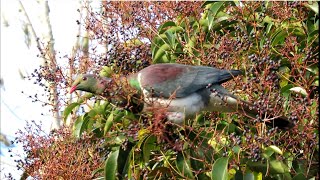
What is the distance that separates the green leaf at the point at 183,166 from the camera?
194 cm

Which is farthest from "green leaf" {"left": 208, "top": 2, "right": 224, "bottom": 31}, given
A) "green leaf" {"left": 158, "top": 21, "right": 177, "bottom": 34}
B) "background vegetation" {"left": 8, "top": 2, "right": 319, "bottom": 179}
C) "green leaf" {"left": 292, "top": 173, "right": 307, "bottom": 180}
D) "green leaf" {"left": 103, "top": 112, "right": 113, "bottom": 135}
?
"green leaf" {"left": 292, "top": 173, "right": 307, "bottom": 180}

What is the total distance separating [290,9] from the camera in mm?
2207

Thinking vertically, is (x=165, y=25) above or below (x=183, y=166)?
above

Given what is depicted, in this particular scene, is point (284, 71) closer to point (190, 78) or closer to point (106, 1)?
point (190, 78)

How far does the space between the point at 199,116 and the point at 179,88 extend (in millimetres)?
133

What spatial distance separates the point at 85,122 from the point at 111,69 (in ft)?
0.71

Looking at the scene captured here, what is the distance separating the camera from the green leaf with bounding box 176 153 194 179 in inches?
76.3

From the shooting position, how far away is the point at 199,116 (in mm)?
2326

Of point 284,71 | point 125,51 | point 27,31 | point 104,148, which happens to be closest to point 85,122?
point 104,148

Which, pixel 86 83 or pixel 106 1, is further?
pixel 106 1


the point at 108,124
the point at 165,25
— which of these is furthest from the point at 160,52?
the point at 108,124

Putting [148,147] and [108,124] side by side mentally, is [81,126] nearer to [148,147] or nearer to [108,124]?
[108,124]

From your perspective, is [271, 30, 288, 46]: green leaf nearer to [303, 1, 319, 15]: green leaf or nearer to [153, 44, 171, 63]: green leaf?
[303, 1, 319, 15]: green leaf

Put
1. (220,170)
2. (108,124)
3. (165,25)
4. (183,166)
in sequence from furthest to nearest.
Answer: (165,25), (108,124), (183,166), (220,170)
